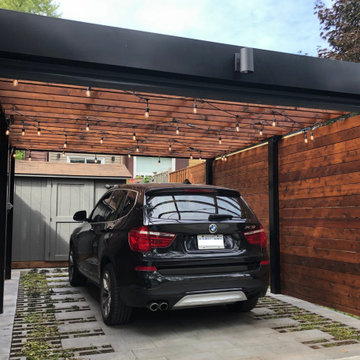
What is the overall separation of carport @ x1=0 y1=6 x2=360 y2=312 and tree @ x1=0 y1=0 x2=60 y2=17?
16506 millimetres

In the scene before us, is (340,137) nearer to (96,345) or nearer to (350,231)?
(350,231)

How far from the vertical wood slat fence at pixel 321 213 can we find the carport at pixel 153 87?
0.73 ft

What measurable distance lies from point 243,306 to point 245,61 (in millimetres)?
3161

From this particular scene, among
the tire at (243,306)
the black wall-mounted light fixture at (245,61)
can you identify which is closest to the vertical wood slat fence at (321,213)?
the tire at (243,306)

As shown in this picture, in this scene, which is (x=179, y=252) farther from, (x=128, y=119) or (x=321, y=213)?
(x=321, y=213)

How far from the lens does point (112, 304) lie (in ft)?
15.5

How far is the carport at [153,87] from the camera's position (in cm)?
349

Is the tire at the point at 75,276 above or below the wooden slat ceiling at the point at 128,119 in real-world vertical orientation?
below

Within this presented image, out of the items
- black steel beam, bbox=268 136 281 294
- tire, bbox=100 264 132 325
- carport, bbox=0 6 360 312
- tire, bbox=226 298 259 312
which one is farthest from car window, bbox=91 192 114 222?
black steel beam, bbox=268 136 281 294

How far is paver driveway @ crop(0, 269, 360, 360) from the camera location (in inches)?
158

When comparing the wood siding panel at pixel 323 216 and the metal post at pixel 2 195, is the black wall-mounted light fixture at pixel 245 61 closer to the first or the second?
the wood siding panel at pixel 323 216

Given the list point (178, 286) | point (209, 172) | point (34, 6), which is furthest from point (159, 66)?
point (34, 6)

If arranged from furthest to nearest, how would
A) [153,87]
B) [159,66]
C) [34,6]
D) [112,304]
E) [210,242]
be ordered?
[34,6] → [112,304] → [210,242] → [153,87] → [159,66]

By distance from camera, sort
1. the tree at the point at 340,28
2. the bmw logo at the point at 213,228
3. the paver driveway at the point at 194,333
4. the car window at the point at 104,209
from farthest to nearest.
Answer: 1. the tree at the point at 340,28
2. the car window at the point at 104,209
3. the bmw logo at the point at 213,228
4. the paver driveway at the point at 194,333
